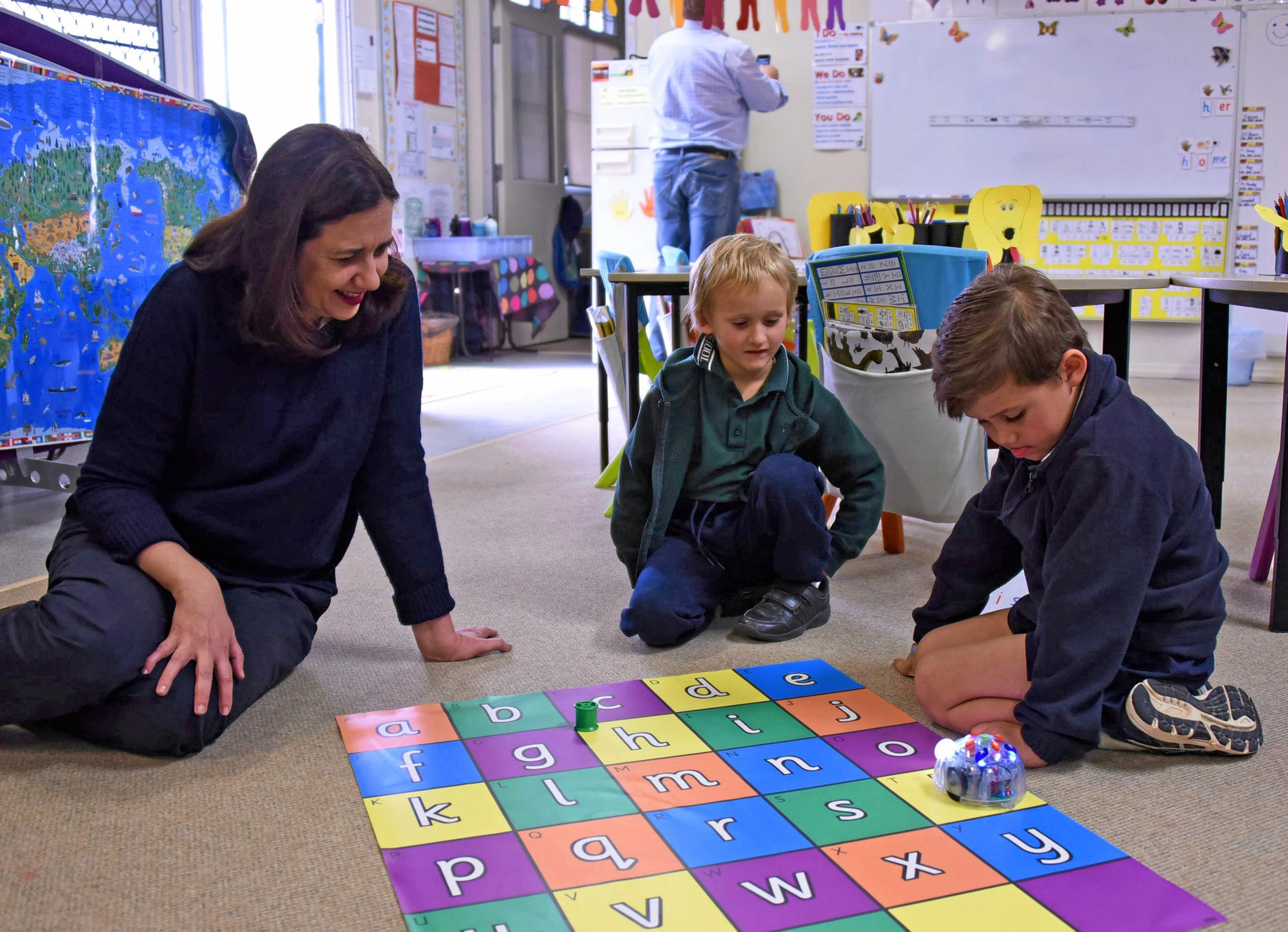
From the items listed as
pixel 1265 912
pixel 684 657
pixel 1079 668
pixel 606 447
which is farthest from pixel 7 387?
pixel 1265 912

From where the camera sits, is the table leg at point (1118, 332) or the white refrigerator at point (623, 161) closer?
the table leg at point (1118, 332)

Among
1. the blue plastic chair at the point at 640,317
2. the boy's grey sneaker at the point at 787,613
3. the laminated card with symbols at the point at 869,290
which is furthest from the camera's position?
the blue plastic chair at the point at 640,317

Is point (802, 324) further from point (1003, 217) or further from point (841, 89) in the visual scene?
point (841, 89)

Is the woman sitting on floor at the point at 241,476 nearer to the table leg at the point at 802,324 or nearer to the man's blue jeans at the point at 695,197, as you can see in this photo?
the table leg at the point at 802,324

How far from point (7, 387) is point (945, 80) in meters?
4.07

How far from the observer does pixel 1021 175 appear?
5059mm

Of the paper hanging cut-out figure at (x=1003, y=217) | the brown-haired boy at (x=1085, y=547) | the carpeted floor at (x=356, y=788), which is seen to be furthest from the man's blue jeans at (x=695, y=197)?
the brown-haired boy at (x=1085, y=547)

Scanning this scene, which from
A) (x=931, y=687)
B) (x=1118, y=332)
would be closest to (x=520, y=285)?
(x=1118, y=332)

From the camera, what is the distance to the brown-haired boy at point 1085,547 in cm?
121

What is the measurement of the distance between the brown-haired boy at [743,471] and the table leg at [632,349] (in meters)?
0.71

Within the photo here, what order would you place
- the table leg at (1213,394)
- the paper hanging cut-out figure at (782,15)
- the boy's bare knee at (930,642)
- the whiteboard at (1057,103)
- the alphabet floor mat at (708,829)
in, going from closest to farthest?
the alphabet floor mat at (708,829) < the boy's bare knee at (930,642) < the table leg at (1213,394) < the paper hanging cut-out figure at (782,15) < the whiteboard at (1057,103)

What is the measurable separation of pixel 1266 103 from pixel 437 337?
3.85 m

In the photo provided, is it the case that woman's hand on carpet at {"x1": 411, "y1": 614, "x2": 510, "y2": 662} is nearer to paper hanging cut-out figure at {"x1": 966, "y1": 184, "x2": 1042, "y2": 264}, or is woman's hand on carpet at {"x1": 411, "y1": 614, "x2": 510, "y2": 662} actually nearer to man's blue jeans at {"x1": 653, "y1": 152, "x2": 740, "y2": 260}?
paper hanging cut-out figure at {"x1": 966, "y1": 184, "x2": 1042, "y2": 264}

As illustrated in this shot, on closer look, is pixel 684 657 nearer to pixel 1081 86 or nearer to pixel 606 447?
pixel 606 447
